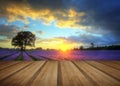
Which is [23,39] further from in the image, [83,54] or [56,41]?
[83,54]

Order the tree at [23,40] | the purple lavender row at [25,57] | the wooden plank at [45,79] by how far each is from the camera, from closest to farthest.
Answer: the wooden plank at [45,79] → the purple lavender row at [25,57] → the tree at [23,40]

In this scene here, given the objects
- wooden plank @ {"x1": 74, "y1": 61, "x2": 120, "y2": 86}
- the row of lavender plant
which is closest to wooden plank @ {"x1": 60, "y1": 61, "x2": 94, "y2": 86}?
wooden plank @ {"x1": 74, "y1": 61, "x2": 120, "y2": 86}

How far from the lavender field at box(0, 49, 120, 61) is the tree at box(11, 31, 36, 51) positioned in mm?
249

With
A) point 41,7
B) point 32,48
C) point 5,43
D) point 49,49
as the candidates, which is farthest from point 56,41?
point 5,43

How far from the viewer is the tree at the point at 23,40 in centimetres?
549

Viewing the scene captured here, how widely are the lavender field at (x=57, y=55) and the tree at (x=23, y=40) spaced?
0.25 m

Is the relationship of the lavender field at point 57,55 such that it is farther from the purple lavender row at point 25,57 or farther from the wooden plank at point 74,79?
the wooden plank at point 74,79

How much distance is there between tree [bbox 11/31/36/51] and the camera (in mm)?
5492

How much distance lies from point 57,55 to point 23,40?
1225mm

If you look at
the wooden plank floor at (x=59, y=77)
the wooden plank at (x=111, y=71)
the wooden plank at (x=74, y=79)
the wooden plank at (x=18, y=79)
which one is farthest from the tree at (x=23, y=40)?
the wooden plank at (x=74, y=79)

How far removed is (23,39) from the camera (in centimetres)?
562

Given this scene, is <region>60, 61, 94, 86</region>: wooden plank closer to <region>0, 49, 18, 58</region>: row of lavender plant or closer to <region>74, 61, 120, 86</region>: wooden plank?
<region>74, 61, 120, 86</region>: wooden plank

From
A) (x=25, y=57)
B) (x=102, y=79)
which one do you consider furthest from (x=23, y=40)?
(x=102, y=79)

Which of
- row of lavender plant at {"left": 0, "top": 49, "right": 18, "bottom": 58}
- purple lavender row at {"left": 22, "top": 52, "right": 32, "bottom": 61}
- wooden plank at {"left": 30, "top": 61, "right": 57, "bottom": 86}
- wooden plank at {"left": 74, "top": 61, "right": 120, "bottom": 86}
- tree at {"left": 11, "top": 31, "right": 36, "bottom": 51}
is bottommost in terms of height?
wooden plank at {"left": 74, "top": 61, "right": 120, "bottom": 86}
